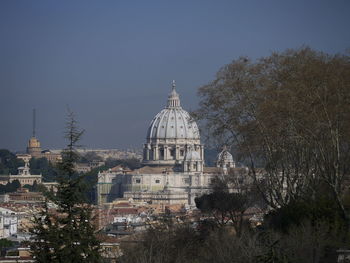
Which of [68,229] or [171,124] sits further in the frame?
[171,124]

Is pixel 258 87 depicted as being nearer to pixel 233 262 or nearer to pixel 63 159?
pixel 233 262

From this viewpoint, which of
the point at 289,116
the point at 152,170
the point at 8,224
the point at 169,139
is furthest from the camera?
the point at 169,139

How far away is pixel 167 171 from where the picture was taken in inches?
6895

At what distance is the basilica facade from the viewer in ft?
544

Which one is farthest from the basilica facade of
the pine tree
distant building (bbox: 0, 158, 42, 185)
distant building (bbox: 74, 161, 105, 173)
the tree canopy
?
the pine tree

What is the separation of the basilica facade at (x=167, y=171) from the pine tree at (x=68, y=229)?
127m

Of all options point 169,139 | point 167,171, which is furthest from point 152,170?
point 169,139

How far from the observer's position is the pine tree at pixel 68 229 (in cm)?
2344

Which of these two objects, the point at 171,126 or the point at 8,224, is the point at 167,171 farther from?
the point at 8,224

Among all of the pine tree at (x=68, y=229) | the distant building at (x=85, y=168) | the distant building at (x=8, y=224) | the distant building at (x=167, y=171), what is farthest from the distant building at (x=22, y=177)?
the pine tree at (x=68, y=229)

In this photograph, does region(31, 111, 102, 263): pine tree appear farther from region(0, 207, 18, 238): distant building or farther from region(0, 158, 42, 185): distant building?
region(0, 158, 42, 185): distant building

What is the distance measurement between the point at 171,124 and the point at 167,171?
17626 mm

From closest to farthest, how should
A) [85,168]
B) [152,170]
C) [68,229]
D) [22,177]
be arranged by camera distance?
1. [68,229]
2. [85,168]
3. [152,170]
4. [22,177]

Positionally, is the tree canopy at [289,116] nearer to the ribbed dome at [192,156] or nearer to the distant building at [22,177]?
the ribbed dome at [192,156]
